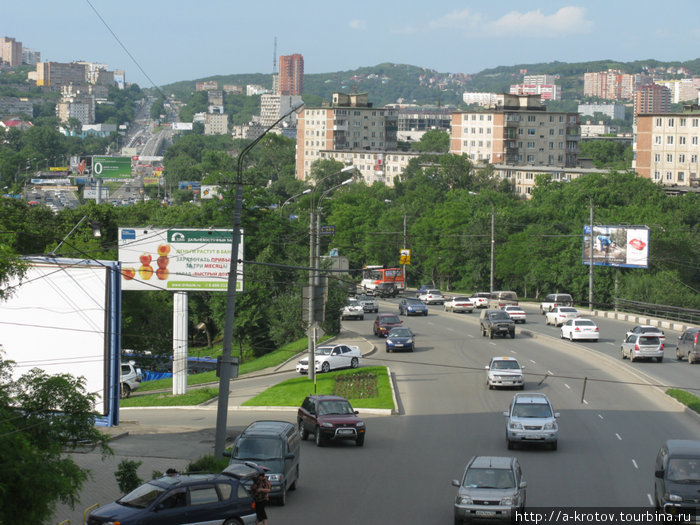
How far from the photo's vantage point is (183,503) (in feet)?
53.9

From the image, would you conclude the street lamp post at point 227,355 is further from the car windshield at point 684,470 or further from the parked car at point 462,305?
the parked car at point 462,305

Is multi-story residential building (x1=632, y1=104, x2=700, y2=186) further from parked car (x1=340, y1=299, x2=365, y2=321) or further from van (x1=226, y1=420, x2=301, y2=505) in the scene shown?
van (x1=226, y1=420, x2=301, y2=505)

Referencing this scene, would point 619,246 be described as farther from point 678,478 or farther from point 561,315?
point 678,478

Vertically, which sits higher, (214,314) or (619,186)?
(619,186)

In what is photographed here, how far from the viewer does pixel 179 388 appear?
4147 cm

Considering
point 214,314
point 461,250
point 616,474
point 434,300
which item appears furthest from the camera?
point 461,250

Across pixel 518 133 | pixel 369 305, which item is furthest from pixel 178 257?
pixel 518 133

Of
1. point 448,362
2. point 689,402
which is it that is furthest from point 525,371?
point 689,402

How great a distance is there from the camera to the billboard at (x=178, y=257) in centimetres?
3994

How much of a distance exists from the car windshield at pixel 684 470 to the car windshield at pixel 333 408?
40.1 feet

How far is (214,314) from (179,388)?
1605 centimetres

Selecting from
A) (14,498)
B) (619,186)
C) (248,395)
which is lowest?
(248,395)

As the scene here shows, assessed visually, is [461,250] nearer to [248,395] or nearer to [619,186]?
[619,186]

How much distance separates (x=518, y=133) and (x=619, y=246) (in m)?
91.3
